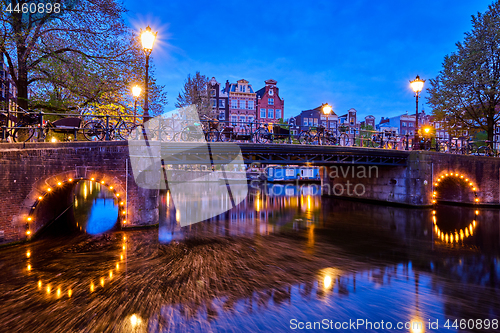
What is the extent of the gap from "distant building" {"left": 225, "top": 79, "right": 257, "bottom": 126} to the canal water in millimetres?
39403

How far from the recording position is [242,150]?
542 inches

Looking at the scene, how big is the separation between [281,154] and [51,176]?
10.9 metres

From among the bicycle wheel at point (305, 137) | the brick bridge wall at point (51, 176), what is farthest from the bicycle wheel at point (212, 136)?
the bicycle wheel at point (305, 137)

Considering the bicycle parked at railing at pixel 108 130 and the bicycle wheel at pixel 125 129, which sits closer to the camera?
the bicycle parked at railing at pixel 108 130

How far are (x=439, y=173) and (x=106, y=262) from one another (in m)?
20.9

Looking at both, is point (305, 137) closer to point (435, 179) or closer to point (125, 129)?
point (435, 179)

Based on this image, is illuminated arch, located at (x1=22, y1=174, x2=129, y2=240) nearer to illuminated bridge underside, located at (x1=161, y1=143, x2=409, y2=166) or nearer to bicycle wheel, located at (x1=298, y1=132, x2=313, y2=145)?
illuminated bridge underside, located at (x1=161, y1=143, x2=409, y2=166)

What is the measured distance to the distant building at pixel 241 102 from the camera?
163 ft

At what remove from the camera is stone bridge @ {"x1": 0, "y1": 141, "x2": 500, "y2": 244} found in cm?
889

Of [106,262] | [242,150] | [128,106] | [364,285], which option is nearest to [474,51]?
[242,150]

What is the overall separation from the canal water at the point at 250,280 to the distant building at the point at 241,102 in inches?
1551

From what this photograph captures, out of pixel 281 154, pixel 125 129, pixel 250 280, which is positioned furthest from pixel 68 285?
pixel 281 154

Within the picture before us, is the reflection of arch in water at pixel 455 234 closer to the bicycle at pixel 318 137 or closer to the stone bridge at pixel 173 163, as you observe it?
the stone bridge at pixel 173 163

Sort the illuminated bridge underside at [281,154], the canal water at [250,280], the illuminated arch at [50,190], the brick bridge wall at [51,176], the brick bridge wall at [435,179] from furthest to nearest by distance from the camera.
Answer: the brick bridge wall at [435,179]
the illuminated bridge underside at [281,154]
the illuminated arch at [50,190]
the brick bridge wall at [51,176]
the canal water at [250,280]
